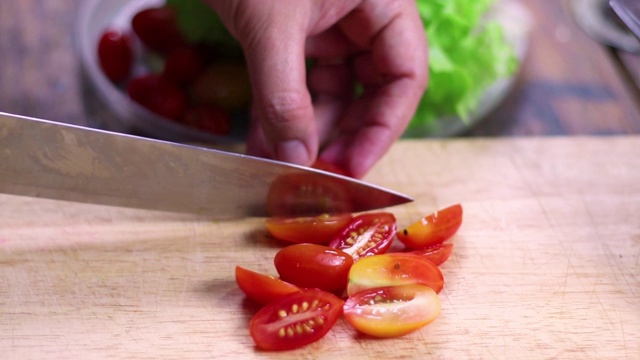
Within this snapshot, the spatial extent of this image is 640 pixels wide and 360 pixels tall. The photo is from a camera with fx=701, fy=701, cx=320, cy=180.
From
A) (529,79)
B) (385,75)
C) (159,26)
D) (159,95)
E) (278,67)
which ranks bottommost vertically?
(529,79)

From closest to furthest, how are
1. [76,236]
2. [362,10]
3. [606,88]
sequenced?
[76,236] < [362,10] < [606,88]

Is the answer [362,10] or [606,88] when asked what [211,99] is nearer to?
[362,10]

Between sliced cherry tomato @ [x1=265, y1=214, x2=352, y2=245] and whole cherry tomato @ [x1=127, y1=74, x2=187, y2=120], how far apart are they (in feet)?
2.35

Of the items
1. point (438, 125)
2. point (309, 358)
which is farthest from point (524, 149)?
point (309, 358)

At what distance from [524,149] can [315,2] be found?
2.29 feet

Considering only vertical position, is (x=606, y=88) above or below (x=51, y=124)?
below

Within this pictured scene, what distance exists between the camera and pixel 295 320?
128 centimetres

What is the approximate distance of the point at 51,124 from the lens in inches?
55.3

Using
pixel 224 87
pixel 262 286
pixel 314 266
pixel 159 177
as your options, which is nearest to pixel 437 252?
pixel 314 266

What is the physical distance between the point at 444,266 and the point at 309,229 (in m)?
0.30

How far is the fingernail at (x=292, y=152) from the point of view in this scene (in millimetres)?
1511

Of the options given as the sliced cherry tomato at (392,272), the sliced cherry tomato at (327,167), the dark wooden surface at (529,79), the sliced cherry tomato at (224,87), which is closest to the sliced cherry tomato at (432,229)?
the sliced cherry tomato at (392,272)

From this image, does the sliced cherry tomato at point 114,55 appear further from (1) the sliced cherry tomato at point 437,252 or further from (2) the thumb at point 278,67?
A: (1) the sliced cherry tomato at point 437,252

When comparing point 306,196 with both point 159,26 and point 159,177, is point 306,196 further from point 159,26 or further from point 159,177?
point 159,26
